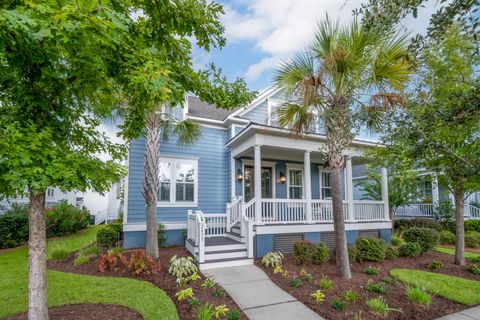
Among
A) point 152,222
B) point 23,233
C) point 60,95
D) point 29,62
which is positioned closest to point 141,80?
point 29,62

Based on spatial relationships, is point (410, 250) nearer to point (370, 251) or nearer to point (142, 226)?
point (370, 251)

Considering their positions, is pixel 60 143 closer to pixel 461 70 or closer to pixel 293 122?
pixel 293 122

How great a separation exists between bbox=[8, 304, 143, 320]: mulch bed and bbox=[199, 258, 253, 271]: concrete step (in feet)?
8.73

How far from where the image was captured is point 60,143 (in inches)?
122

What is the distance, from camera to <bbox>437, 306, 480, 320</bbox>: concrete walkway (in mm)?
4402

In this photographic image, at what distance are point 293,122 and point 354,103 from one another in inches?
72.0

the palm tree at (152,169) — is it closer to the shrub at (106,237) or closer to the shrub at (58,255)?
the shrub at (106,237)

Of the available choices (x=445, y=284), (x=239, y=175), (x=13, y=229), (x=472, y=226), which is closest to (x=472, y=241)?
(x=472, y=226)

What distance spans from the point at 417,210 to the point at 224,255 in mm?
15929

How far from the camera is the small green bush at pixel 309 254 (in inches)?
277

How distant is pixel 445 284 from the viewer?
5.93m

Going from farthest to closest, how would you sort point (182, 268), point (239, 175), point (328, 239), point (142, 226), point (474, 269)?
1. point (239, 175)
2. point (328, 239)
3. point (142, 226)
4. point (474, 269)
5. point (182, 268)

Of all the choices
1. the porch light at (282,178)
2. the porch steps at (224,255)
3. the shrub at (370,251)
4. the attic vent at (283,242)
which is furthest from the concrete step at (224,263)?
the porch light at (282,178)

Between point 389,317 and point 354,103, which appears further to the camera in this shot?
point 354,103
